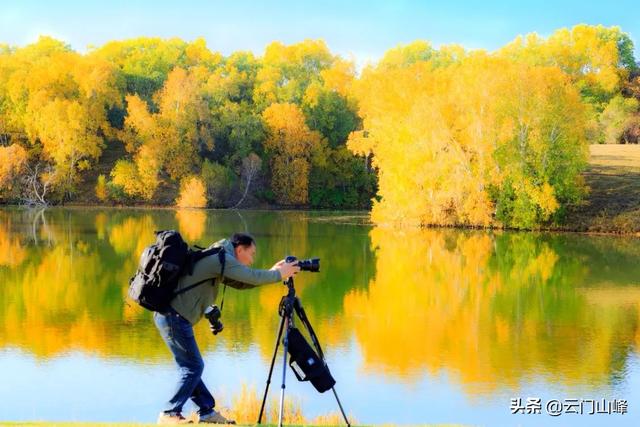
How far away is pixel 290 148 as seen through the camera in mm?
60812

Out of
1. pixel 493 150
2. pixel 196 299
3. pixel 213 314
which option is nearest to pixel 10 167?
pixel 493 150

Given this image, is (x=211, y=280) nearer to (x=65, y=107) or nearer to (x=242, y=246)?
(x=242, y=246)

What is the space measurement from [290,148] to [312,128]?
165 inches

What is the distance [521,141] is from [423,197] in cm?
530

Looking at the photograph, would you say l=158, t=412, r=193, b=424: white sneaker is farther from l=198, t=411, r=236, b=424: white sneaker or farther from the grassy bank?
the grassy bank

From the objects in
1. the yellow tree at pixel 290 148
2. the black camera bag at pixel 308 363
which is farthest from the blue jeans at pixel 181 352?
the yellow tree at pixel 290 148

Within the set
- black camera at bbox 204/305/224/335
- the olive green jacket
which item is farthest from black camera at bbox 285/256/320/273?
black camera at bbox 204/305/224/335

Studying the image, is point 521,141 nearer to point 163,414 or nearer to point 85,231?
point 85,231

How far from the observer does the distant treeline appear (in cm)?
3769

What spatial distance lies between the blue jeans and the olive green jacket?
9 cm

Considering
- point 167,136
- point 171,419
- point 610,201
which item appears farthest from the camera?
point 167,136

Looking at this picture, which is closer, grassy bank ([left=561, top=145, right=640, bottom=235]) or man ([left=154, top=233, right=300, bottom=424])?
man ([left=154, top=233, right=300, bottom=424])

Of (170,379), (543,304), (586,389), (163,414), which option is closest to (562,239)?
(543,304)

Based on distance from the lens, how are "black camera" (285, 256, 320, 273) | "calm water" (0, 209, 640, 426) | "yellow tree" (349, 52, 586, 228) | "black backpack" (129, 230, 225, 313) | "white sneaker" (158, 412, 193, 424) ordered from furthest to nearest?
"yellow tree" (349, 52, 586, 228) < "calm water" (0, 209, 640, 426) < "white sneaker" (158, 412, 193, 424) < "black camera" (285, 256, 320, 273) < "black backpack" (129, 230, 225, 313)
